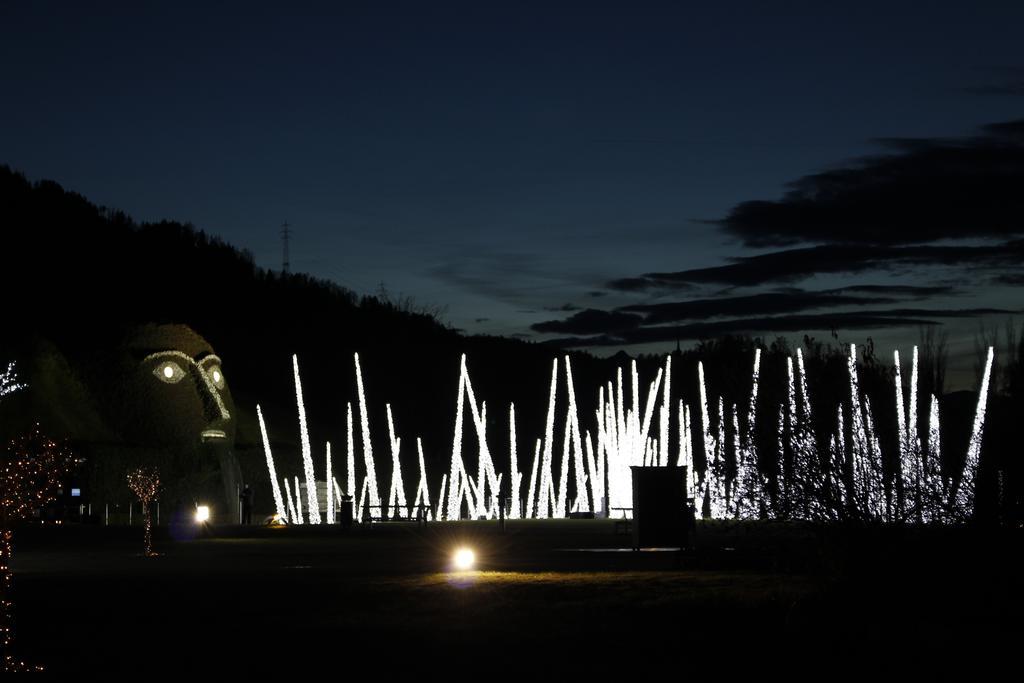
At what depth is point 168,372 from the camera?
4600 cm

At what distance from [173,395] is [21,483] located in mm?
33602

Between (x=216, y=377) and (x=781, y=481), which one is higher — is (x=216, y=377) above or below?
above

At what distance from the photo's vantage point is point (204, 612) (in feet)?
53.5

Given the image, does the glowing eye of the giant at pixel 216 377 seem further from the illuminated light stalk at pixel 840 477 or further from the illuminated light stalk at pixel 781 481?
the illuminated light stalk at pixel 840 477

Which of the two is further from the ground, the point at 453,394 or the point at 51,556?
the point at 453,394

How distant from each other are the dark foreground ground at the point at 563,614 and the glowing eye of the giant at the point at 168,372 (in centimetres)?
2255

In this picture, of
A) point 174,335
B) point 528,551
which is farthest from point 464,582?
point 174,335

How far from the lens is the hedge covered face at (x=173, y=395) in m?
45.0

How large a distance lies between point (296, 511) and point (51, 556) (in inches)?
854

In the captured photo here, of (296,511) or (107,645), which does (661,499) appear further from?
(296,511)

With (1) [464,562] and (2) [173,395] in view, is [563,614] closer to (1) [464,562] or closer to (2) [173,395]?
(1) [464,562]

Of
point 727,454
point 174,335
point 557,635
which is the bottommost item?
point 557,635

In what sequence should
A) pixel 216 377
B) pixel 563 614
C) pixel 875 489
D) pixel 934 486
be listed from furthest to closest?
pixel 216 377 → pixel 934 486 → pixel 875 489 → pixel 563 614

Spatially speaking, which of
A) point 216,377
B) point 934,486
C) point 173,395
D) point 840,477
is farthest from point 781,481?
point 216,377
